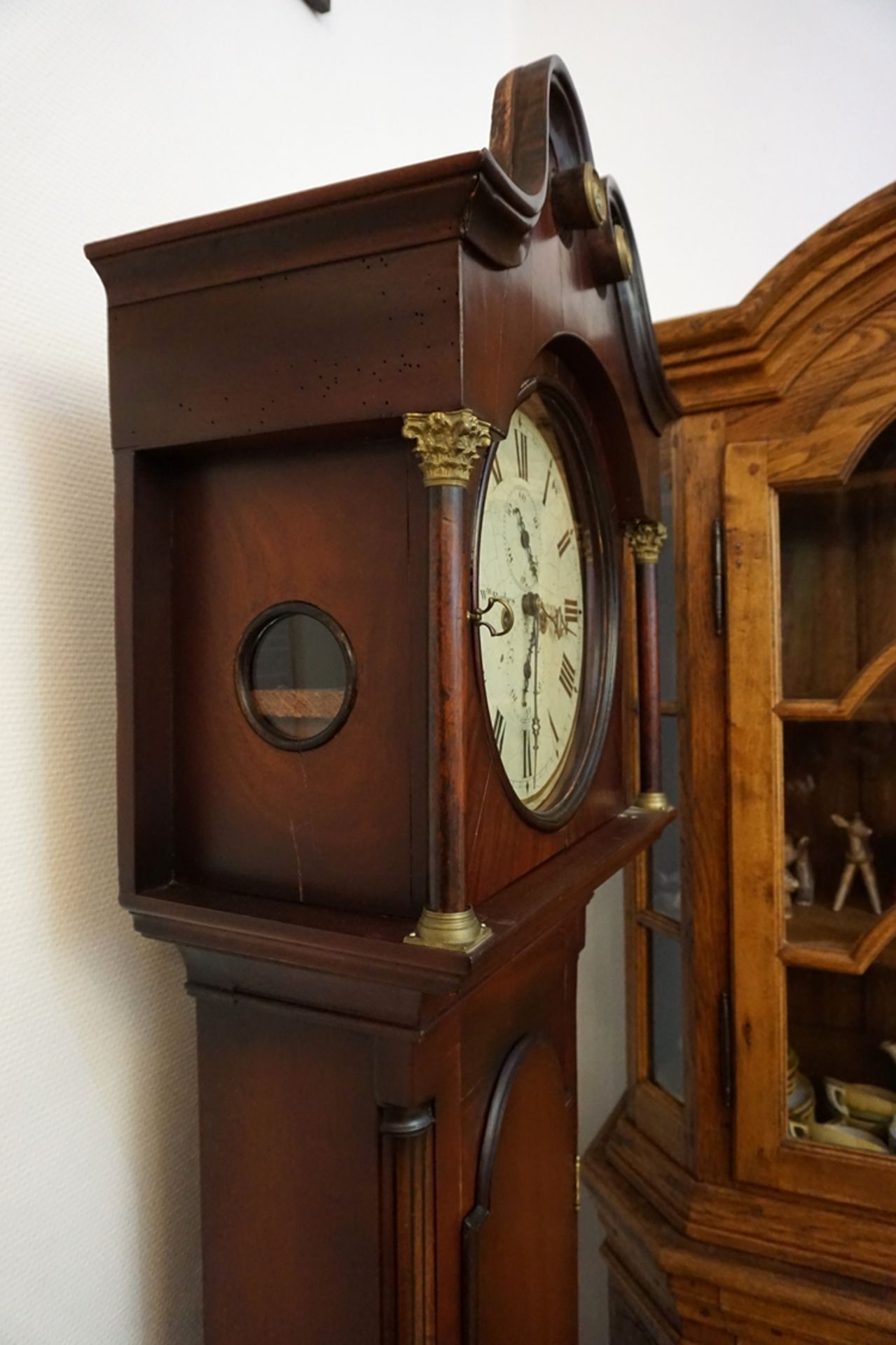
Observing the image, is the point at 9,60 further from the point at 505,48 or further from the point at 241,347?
the point at 505,48

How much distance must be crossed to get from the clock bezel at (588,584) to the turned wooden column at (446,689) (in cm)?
17

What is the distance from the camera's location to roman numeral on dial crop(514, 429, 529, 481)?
66 centimetres

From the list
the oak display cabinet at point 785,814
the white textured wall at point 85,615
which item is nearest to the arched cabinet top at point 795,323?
the oak display cabinet at point 785,814

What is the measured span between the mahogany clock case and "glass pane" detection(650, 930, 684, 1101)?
0.59 m

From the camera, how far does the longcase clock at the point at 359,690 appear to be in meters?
0.50

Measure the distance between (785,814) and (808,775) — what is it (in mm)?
56

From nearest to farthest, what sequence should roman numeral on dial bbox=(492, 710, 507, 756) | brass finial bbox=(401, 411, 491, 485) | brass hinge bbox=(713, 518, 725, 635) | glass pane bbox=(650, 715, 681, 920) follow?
brass finial bbox=(401, 411, 491, 485), roman numeral on dial bbox=(492, 710, 507, 756), brass hinge bbox=(713, 518, 725, 635), glass pane bbox=(650, 715, 681, 920)

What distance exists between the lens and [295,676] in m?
0.59

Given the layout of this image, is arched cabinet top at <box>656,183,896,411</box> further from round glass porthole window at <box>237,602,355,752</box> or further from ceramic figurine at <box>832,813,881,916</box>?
round glass porthole window at <box>237,602,355,752</box>

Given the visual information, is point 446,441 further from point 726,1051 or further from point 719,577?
point 726,1051

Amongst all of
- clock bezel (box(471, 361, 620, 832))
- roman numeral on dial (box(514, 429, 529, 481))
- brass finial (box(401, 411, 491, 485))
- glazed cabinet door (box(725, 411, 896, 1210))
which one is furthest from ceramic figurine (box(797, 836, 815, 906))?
brass finial (box(401, 411, 491, 485))

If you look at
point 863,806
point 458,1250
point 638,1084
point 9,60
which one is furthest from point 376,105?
point 638,1084

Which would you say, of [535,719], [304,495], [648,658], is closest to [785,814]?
[648,658]

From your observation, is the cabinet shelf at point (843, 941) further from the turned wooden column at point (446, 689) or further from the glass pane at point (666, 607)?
the turned wooden column at point (446, 689)
